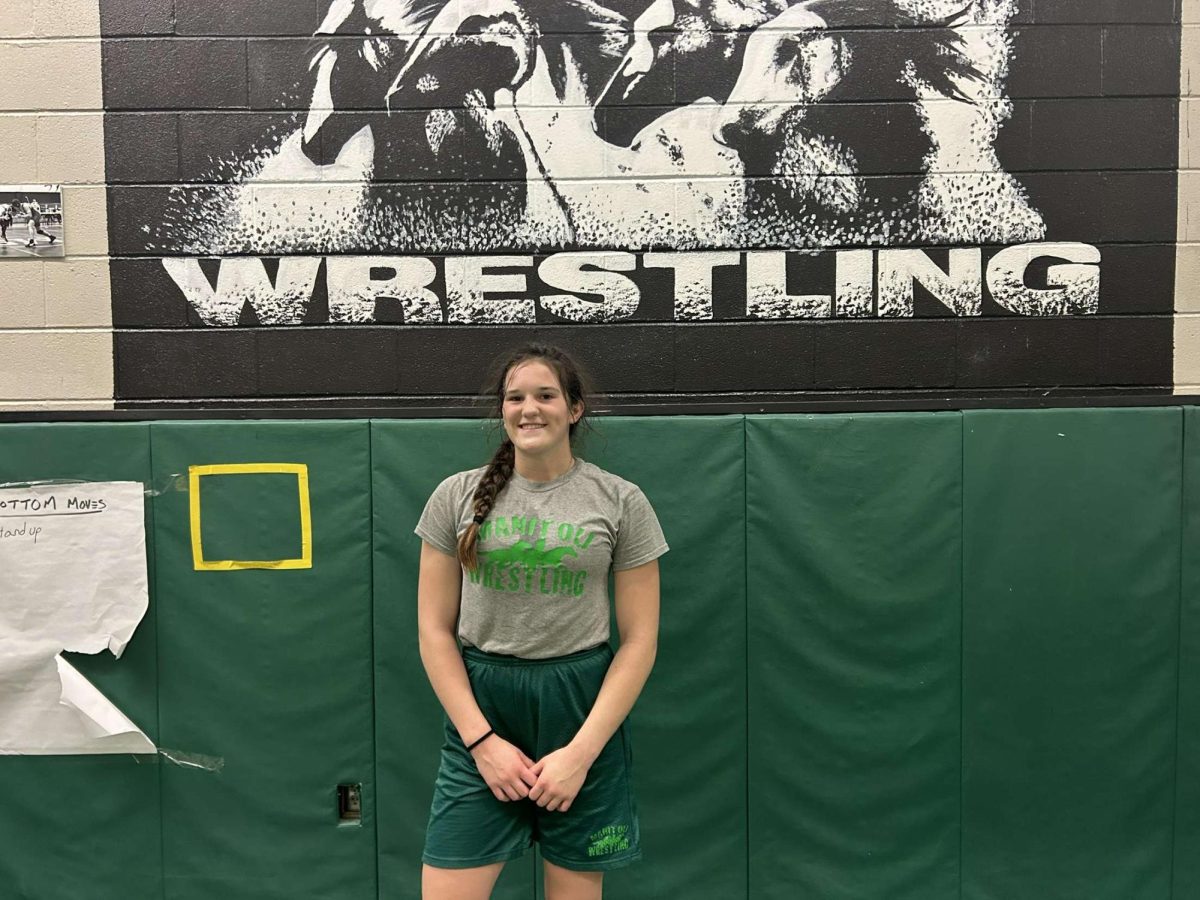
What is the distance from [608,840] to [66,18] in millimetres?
3485

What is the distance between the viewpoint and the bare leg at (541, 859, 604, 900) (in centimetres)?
268

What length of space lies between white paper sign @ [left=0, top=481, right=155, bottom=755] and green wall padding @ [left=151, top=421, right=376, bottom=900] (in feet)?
0.38

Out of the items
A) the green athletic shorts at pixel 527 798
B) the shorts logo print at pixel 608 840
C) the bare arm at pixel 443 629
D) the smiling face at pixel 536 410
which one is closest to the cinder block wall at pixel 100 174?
the smiling face at pixel 536 410

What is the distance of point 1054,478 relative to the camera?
11.9 feet

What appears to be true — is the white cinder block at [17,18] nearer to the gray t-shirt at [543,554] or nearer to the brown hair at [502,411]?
the brown hair at [502,411]

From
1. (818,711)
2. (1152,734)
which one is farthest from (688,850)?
(1152,734)

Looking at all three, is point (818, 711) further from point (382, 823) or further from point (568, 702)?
point (382, 823)

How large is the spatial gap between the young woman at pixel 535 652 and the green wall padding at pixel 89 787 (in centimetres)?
155

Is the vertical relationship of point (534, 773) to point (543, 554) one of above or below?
below

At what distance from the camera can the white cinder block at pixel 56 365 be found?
12.2 ft

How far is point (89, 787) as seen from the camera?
3670 millimetres

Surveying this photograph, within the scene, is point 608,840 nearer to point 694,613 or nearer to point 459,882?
point 459,882

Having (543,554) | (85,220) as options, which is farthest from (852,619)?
(85,220)

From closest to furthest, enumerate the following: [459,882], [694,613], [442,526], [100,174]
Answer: [459,882] < [442,526] < [694,613] < [100,174]
